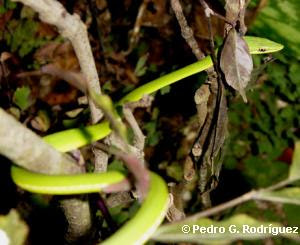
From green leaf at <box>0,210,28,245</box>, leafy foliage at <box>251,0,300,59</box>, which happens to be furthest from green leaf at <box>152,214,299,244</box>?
leafy foliage at <box>251,0,300,59</box>

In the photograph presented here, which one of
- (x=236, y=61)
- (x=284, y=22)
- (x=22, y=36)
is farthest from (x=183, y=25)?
(x=22, y=36)

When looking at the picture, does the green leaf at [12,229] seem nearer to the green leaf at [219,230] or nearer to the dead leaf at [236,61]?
the green leaf at [219,230]

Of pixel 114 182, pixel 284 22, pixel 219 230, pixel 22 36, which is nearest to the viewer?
pixel 219 230

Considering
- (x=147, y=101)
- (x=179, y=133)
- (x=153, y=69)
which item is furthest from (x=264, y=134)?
(x=147, y=101)

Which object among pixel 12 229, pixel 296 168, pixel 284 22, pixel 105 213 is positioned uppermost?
pixel 284 22

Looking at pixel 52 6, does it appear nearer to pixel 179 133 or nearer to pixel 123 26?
pixel 179 133
